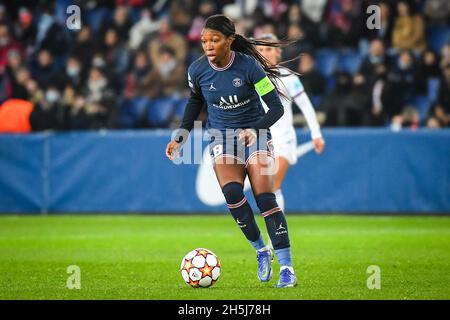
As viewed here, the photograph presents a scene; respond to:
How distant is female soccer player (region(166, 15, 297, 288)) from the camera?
800cm

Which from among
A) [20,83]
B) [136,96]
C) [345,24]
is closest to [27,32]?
[20,83]

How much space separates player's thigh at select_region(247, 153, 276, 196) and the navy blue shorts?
0.06 metres

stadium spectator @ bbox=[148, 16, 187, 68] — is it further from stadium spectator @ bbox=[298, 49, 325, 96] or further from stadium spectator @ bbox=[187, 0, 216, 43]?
stadium spectator @ bbox=[298, 49, 325, 96]

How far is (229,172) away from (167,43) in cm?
1187

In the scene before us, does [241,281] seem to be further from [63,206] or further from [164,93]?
[164,93]

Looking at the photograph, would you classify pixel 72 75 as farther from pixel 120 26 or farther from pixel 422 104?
pixel 422 104

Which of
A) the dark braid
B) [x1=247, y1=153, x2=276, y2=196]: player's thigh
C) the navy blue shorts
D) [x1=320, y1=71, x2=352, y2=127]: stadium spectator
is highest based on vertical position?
[x1=320, y1=71, x2=352, y2=127]: stadium spectator

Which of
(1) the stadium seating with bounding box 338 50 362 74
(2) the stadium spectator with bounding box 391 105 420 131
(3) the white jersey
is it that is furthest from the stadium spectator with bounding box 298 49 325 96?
(3) the white jersey

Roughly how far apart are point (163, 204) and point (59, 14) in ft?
22.1

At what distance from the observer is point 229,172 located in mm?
8234

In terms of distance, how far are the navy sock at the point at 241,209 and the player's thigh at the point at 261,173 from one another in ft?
0.50

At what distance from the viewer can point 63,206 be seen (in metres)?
17.4

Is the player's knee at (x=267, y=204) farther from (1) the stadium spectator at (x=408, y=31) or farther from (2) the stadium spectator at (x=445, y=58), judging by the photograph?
(1) the stadium spectator at (x=408, y=31)
